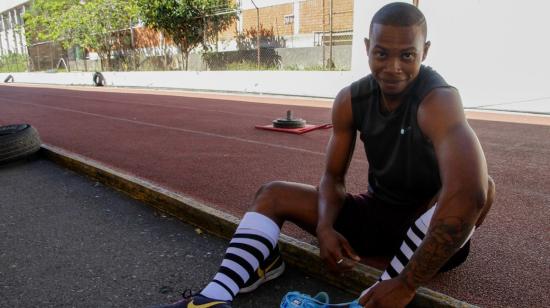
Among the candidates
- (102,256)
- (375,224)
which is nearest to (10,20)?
(102,256)

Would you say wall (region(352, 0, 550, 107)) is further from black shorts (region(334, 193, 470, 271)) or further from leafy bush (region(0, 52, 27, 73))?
leafy bush (region(0, 52, 27, 73))

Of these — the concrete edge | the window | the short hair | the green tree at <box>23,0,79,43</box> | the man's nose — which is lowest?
the concrete edge

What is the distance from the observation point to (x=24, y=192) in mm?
Result: 3990

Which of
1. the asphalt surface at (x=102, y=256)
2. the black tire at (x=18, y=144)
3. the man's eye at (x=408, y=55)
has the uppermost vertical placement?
the man's eye at (x=408, y=55)

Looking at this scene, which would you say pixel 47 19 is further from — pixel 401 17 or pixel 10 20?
pixel 401 17

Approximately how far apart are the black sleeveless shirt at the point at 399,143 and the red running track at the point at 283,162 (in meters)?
0.52

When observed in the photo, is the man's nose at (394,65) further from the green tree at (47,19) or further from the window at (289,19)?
the green tree at (47,19)

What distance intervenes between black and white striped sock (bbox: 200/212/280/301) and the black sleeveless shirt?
588 mm

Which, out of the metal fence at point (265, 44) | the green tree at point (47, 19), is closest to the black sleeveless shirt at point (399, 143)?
the metal fence at point (265, 44)

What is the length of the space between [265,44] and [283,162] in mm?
13491

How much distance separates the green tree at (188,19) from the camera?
18469 mm

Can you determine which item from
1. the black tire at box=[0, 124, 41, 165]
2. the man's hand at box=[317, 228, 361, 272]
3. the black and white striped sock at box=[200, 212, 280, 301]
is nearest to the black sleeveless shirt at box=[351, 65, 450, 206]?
the man's hand at box=[317, 228, 361, 272]

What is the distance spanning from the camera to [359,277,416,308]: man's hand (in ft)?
5.04

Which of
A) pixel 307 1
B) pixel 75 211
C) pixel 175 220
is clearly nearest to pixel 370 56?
pixel 175 220
